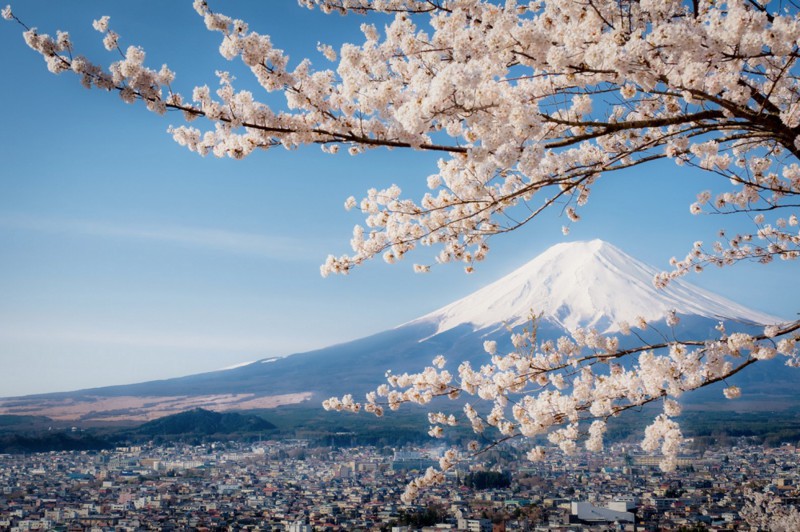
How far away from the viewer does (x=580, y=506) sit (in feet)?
29.9

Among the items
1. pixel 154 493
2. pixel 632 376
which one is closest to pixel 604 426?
pixel 632 376

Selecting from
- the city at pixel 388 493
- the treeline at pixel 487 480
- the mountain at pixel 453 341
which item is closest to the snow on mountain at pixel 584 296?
the mountain at pixel 453 341

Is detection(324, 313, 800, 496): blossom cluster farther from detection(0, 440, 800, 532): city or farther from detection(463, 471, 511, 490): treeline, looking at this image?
detection(463, 471, 511, 490): treeline

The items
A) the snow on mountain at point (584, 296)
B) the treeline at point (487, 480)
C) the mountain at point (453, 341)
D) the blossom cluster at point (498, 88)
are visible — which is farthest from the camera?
the snow on mountain at point (584, 296)

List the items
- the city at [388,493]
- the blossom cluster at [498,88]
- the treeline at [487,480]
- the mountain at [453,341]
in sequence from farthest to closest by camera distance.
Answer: the mountain at [453,341]
the treeline at [487,480]
the city at [388,493]
the blossom cluster at [498,88]

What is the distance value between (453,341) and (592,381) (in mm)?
52721

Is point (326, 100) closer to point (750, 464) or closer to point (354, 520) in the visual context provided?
point (354, 520)

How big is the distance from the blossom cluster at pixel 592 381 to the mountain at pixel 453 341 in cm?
3644

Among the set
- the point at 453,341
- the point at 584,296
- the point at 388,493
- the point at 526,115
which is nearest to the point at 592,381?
the point at 526,115

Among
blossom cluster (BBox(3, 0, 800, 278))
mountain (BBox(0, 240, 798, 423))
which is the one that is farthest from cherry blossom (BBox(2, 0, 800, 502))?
mountain (BBox(0, 240, 798, 423))

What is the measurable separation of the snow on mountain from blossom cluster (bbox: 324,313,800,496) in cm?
4697

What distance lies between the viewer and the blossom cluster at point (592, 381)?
2.60 m

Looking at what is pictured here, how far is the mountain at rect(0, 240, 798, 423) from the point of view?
43375 millimetres

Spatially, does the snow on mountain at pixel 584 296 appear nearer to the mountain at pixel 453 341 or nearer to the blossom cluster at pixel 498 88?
the mountain at pixel 453 341
